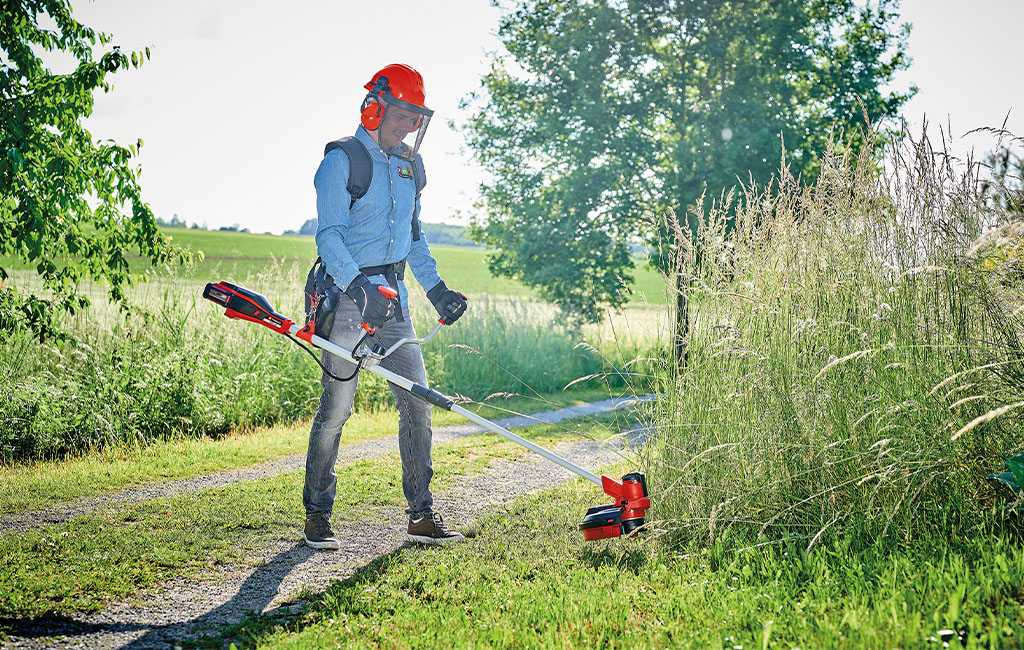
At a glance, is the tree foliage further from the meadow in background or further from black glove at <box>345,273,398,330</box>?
black glove at <box>345,273,398,330</box>

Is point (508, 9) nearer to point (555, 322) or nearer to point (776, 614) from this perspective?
point (555, 322)

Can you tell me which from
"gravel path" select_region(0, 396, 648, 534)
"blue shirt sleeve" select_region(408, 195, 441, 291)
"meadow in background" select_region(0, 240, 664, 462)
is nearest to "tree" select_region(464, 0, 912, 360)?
"meadow in background" select_region(0, 240, 664, 462)

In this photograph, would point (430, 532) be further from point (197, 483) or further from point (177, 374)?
point (177, 374)

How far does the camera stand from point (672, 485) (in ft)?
13.7

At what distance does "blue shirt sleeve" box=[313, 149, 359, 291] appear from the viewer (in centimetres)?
414

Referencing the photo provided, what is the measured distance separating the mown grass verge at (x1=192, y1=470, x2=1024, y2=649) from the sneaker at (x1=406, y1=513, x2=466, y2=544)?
30 centimetres

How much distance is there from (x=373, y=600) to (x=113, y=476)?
311 cm

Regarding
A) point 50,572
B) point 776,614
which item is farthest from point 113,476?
point 776,614

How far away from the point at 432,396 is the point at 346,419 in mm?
565

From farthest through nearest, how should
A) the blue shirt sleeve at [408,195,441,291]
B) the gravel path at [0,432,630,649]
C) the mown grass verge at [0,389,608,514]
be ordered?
the mown grass verge at [0,389,608,514]
the blue shirt sleeve at [408,195,441,291]
the gravel path at [0,432,630,649]

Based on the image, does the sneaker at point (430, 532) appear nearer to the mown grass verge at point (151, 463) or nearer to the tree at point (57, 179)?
the mown grass verge at point (151, 463)

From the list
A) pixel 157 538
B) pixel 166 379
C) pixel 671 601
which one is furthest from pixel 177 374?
pixel 671 601

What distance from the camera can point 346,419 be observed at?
4359 mm

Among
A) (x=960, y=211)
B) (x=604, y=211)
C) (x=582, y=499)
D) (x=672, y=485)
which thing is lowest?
(x=582, y=499)
